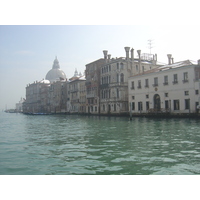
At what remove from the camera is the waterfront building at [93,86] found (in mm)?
47688

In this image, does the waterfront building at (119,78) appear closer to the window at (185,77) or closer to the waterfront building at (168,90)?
the waterfront building at (168,90)

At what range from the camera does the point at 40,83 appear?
9612cm

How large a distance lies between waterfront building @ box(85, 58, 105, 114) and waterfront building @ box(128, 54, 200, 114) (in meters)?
10.7

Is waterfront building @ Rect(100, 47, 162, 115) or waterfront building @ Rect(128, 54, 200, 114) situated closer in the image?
waterfront building @ Rect(128, 54, 200, 114)

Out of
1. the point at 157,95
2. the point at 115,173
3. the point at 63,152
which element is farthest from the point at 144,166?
the point at 157,95

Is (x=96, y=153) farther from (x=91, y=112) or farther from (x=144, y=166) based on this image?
(x=91, y=112)

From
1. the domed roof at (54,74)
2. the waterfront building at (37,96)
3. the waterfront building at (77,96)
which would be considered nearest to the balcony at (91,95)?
the waterfront building at (77,96)

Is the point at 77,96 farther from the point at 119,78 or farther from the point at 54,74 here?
the point at 54,74

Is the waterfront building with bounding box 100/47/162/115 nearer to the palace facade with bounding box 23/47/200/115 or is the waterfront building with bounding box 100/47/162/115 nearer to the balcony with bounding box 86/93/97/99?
the palace facade with bounding box 23/47/200/115

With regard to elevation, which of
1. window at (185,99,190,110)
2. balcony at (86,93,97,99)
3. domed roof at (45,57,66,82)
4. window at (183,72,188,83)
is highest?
domed roof at (45,57,66,82)

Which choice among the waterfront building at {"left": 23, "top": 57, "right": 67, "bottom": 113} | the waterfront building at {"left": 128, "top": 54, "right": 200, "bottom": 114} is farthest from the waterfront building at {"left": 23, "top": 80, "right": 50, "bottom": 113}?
the waterfront building at {"left": 128, "top": 54, "right": 200, "bottom": 114}

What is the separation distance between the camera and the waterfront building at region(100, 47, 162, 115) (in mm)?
41188

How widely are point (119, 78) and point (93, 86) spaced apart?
8.84m

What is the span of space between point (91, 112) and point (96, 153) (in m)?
41.7
